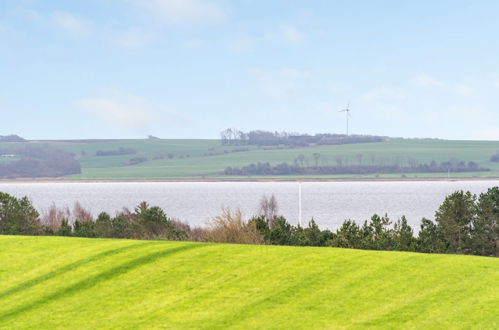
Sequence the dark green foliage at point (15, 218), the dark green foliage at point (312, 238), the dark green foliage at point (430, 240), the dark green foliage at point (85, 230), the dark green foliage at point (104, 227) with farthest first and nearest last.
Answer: the dark green foliage at point (104, 227)
the dark green foliage at point (15, 218)
the dark green foliage at point (85, 230)
the dark green foliage at point (312, 238)
the dark green foliage at point (430, 240)

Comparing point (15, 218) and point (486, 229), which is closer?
point (486, 229)

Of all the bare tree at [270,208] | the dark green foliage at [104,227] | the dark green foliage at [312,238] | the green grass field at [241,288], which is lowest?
the bare tree at [270,208]

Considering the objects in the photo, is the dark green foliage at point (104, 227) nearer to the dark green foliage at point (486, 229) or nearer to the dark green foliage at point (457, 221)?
the dark green foliage at point (457, 221)

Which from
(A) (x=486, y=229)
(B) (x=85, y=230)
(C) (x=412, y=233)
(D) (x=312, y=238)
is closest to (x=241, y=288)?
(D) (x=312, y=238)

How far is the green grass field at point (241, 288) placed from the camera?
47.6 ft

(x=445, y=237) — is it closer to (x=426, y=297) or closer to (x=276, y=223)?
(x=276, y=223)

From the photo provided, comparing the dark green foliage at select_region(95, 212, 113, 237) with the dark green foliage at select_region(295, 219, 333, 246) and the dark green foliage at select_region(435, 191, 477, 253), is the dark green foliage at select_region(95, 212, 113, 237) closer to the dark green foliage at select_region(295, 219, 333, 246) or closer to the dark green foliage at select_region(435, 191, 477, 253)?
the dark green foliage at select_region(295, 219, 333, 246)

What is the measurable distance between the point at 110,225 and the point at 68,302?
2207 centimetres

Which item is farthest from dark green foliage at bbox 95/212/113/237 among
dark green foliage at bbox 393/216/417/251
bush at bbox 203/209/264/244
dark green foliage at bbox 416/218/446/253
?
dark green foliage at bbox 416/218/446/253

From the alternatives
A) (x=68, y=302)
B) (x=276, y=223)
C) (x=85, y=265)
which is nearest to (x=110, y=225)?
(x=276, y=223)

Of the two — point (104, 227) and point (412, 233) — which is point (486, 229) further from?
point (104, 227)

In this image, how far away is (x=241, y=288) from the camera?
645 inches

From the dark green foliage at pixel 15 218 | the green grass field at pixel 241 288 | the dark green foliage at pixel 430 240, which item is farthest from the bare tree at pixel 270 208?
the green grass field at pixel 241 288

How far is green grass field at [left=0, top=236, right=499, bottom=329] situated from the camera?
14516 millimetres
